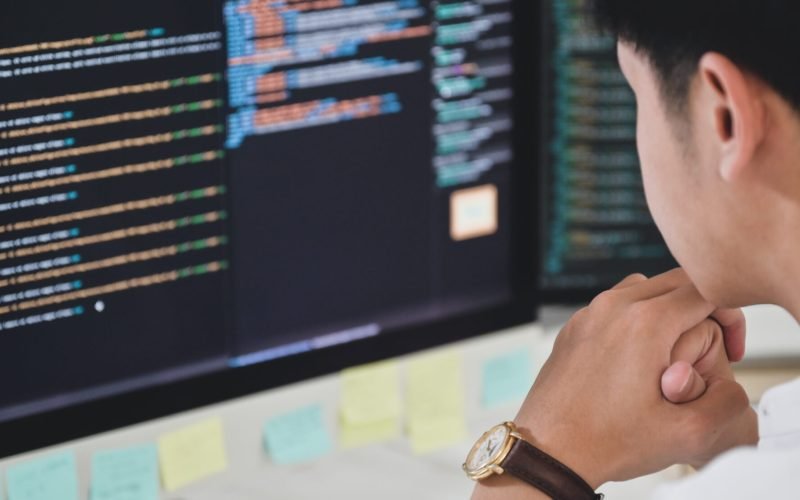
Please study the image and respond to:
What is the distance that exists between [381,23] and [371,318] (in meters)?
0.23

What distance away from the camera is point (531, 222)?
116 centimetres

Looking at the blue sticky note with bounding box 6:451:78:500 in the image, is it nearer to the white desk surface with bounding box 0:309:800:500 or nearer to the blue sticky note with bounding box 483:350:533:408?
the white desk surface with bounding box 0:309:800:500

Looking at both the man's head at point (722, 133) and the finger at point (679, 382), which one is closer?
the man's head at point (722, 133)

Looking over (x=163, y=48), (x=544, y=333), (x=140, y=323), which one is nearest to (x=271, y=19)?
(x=163, y=48)

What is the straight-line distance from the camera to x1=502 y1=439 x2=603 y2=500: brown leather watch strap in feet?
2.90

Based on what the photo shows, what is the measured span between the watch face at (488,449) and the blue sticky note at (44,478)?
29cm

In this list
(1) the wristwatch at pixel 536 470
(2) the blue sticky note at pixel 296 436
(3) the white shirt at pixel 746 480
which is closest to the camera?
(3) the white shirt at pixel 746 480

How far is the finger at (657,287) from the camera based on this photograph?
37.5 inches

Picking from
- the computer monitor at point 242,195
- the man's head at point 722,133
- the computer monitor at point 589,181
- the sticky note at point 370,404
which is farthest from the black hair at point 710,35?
the computer monitor at point 589,181

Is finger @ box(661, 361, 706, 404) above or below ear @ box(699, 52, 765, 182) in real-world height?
below

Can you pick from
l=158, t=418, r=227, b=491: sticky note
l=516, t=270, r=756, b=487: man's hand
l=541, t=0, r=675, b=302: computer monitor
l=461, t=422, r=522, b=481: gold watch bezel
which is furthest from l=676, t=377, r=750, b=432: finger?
l=541, t=0, r=675, b=302: computer monitor

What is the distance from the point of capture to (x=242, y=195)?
3.22ft

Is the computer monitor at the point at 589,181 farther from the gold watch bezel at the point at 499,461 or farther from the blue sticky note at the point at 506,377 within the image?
the gold watch bezel at the point at 499,461

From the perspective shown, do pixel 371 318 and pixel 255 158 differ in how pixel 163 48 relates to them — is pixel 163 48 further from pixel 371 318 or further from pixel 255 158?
pixel 371 318
